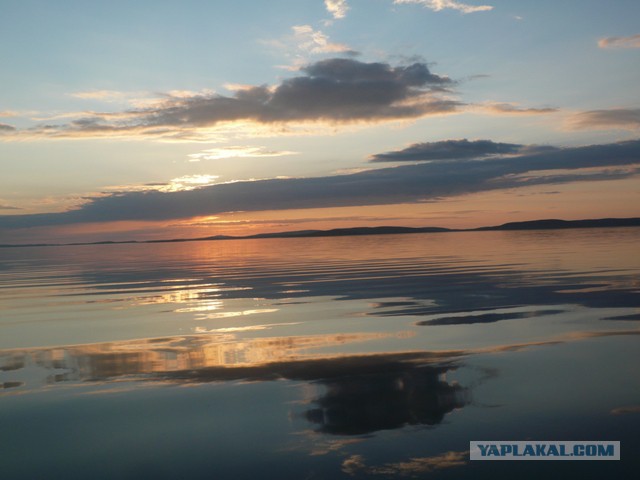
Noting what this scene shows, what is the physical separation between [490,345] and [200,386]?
5.83 meters

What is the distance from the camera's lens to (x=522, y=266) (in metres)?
30.0

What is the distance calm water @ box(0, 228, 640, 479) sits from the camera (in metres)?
6.18

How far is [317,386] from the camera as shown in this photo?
29.0 ft

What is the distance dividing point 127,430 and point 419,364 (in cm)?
506

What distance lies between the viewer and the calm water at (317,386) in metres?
6.18

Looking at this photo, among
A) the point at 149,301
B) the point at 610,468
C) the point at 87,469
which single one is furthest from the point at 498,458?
the point at 149,301

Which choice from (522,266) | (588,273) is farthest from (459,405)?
(522,266)

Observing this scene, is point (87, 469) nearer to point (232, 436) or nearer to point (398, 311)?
point (232, 436)

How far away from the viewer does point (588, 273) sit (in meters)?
24.7

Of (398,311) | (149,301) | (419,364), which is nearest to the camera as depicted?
(419,364)

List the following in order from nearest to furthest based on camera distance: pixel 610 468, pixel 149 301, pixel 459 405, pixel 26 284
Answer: pixel 610 468
pixel 459 405
pixel 149 301
pixel 26 284

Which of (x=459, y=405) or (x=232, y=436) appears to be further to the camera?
(x=459, y=405)

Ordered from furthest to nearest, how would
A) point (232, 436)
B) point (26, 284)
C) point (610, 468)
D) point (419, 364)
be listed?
point (26, 284), point (419, 364), point (232, 436), point (610, 468)

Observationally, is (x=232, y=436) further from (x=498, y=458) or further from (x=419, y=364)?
(x=419, y=364)
